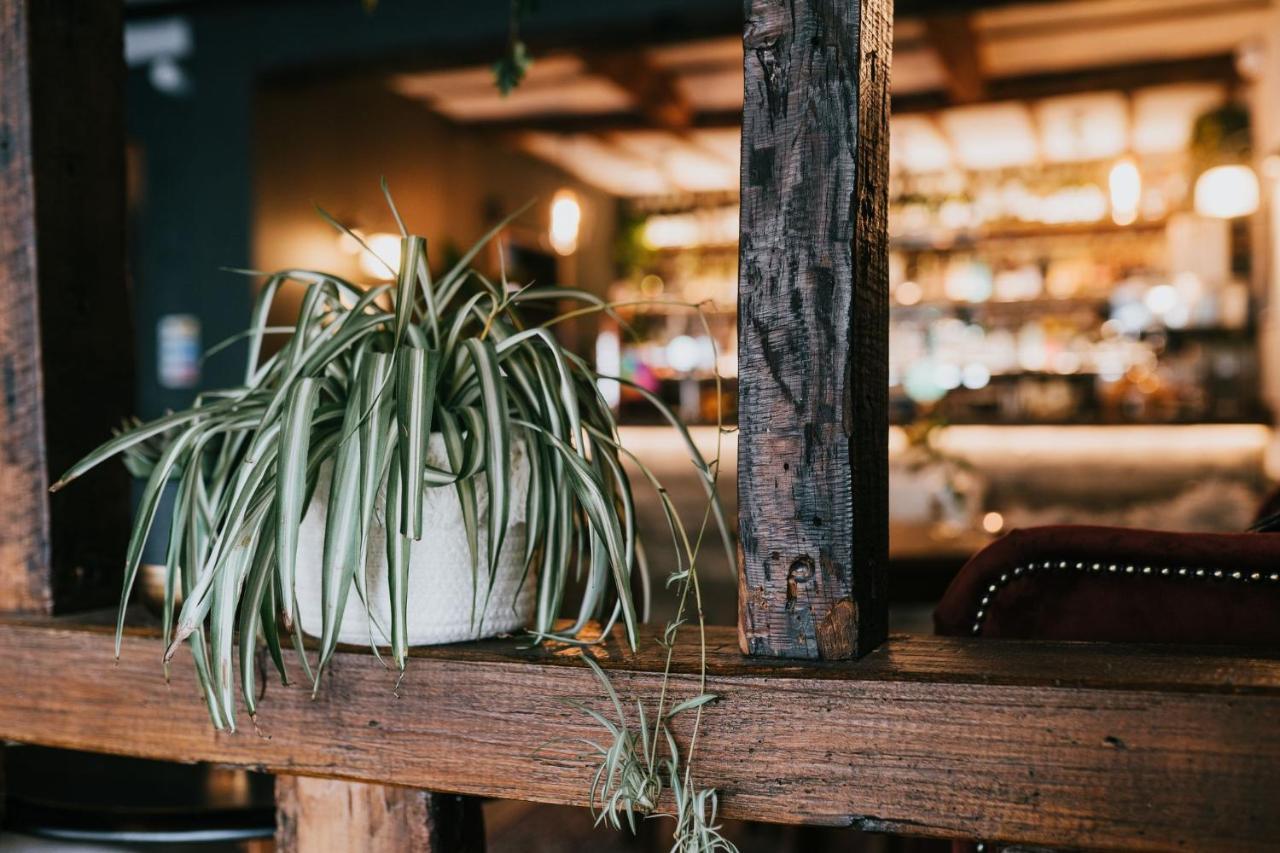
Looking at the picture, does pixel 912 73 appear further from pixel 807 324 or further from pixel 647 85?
pixel 807 324

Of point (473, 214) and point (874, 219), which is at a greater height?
point (473, 214)

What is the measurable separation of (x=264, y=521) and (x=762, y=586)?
1.57 ft

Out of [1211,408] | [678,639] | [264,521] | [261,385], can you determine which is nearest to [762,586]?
Answer: [678,639]

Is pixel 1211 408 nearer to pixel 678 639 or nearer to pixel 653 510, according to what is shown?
pixel 653 510

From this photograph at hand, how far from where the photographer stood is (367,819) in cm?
115

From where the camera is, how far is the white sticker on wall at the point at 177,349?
5379mm

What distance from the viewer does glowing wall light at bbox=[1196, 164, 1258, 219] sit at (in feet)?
16.3

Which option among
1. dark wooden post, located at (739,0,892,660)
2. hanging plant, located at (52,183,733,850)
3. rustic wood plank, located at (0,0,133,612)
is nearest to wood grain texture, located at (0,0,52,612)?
rustic wood plank, located at (0,0,133,612)

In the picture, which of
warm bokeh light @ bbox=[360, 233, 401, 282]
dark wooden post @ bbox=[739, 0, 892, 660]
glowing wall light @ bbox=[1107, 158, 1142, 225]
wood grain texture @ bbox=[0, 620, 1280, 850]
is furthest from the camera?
warm bokeh light @ bbox=[360, 233, 401, 282]

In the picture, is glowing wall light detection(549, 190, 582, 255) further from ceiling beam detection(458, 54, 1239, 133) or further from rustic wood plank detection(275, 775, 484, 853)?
rustic wood plank detection(275, 775, 484, 853)

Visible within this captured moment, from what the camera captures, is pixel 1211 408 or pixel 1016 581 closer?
pixel 1016 581

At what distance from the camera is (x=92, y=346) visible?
1416 mm

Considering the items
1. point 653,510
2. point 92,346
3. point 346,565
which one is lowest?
point 653,510

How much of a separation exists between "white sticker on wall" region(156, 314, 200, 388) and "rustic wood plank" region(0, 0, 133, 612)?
13.8ft
